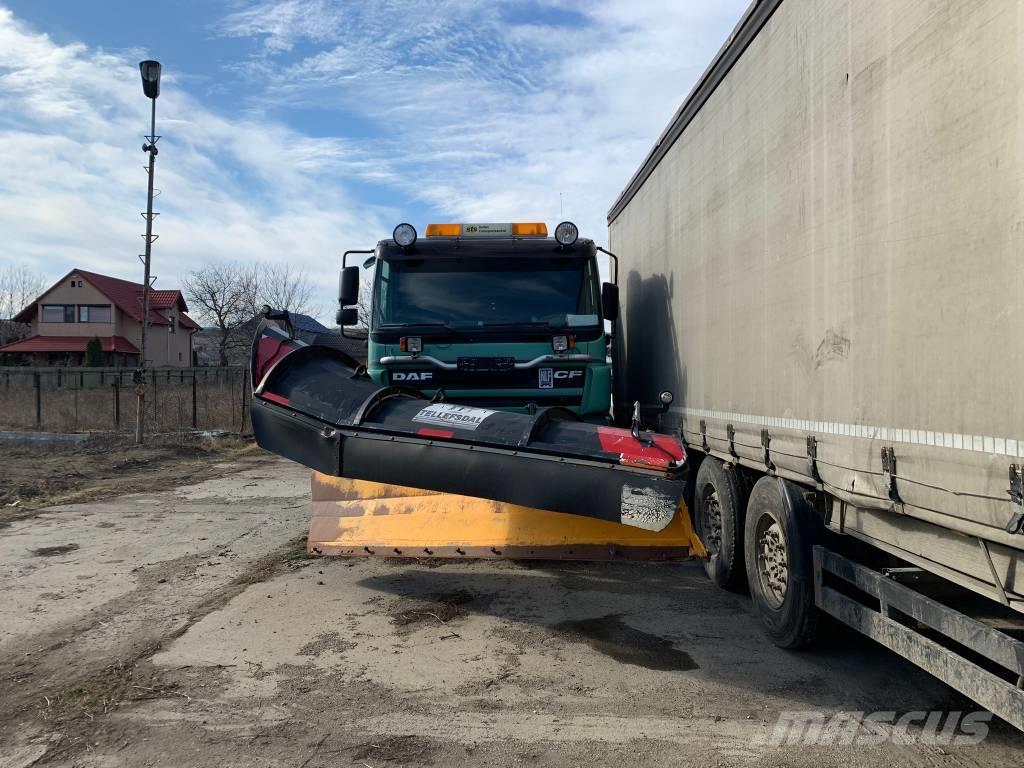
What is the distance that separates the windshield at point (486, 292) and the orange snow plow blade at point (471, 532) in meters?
1.75

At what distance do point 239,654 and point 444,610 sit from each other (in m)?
1.46

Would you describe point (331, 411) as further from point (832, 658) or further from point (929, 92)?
point (929, 92)

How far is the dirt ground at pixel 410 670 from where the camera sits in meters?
3.36

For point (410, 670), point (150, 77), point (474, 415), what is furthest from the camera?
point (150, 77)

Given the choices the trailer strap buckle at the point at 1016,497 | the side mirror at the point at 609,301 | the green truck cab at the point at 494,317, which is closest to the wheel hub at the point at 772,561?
the trailer strap buckle at the point at 1016,497

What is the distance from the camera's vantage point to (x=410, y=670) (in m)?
4.31

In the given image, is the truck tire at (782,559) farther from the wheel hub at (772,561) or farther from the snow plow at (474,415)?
the snow plow at (474,415)

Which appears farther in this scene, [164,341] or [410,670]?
[164,341]

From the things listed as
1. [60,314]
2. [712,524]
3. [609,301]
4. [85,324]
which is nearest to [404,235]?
[609,301]

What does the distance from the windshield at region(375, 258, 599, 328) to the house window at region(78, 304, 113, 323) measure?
49.2 meters

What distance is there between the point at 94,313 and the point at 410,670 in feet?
172

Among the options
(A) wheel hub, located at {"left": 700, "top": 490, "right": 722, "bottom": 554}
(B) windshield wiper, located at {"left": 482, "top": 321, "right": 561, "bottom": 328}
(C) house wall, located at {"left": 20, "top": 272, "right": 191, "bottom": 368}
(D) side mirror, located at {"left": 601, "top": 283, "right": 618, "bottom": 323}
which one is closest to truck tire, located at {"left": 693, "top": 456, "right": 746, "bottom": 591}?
(A) wheel hub, located at {"left": 700, "top": 490, "right": 722, "bottom": 554}

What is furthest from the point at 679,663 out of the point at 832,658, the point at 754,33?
the point at 754,33

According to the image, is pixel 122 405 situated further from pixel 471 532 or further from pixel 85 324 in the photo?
pixel 85 324
